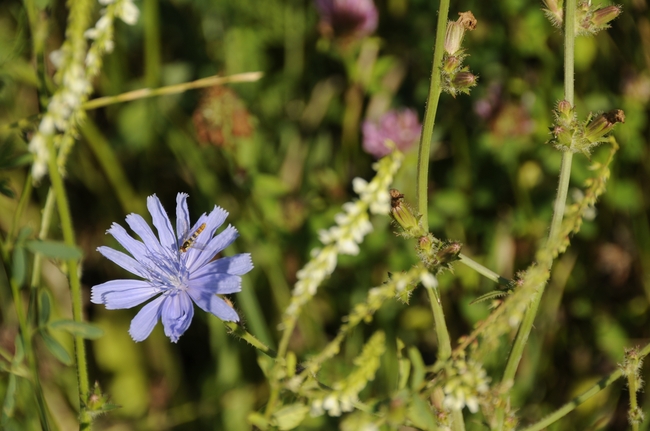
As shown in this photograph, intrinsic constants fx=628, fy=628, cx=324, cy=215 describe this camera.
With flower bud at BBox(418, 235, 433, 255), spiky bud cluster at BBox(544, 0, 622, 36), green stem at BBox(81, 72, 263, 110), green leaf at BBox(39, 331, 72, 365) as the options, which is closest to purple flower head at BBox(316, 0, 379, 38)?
green stem at BBox(81, 72, 263, 110)

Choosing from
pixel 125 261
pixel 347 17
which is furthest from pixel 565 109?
pixel 347 17

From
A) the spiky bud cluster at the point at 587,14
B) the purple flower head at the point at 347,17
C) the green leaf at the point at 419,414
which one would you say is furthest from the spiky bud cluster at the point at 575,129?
the purple flower head at the point at 347,17

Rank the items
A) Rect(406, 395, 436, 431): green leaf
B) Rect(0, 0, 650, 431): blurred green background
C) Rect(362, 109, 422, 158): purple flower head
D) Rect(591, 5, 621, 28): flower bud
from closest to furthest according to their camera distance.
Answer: Rect(406, 395, 436, 431): green leaf < Rect(591, 5, 621, 28): flower bud < Rect(0, 0, 650, 431): blurred green background < Rect(362, 109, 422, 158): purple flower head

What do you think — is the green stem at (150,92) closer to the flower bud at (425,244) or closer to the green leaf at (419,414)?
the flower bud at (425,244)

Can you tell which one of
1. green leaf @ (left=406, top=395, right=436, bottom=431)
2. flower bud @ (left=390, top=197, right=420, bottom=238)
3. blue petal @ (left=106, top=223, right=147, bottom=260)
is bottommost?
green leaf @ (left=406, top=395, right=436, bottom=431)

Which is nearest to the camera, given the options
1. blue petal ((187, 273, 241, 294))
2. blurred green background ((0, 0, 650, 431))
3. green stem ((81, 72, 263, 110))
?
blue petal ((187, 273, 241, 294))

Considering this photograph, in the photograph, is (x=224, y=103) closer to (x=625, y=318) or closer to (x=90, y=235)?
A: (x=90, y=235)

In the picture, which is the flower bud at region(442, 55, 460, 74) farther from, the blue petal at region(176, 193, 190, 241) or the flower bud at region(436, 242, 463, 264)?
the blue petal at region(176, 193, 190, 241)
